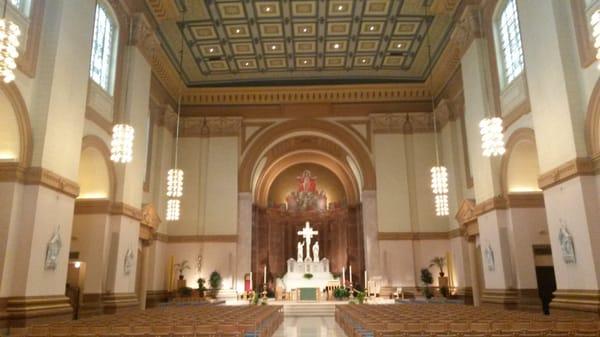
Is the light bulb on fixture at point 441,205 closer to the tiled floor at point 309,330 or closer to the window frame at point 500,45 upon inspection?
the window frame at point 500,45

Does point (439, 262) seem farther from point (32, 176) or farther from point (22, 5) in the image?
point (22, 5)

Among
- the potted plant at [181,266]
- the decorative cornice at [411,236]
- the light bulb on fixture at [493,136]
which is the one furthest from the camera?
the decorative cornice at [411,236]

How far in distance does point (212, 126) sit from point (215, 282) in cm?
931

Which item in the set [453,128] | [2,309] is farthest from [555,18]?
[2,309]

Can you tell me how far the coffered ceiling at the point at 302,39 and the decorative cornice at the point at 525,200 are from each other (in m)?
8.99

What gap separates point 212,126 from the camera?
1100 inches

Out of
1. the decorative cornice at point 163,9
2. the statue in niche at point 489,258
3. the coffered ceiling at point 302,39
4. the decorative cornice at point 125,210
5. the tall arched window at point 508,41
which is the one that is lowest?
the statue in niche at point 489,258

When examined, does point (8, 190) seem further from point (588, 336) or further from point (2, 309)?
point (588, 336)

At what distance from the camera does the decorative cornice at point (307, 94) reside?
27750 millimetres

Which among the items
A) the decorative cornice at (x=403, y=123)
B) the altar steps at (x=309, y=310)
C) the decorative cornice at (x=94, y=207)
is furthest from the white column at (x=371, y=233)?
the decorative cornice at (x=94, y=207)

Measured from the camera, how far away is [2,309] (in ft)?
35.5

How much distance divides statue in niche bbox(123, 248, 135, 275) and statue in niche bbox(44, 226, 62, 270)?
4738 mm

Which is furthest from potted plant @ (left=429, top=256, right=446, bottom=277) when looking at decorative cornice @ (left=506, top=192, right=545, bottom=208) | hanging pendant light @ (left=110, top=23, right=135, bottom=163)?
hanging pendant light @ (left=110, top=23, right=135, bottom=163)

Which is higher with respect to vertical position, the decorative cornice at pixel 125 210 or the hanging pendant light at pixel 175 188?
the hanging pendant light at pixel 175 188
